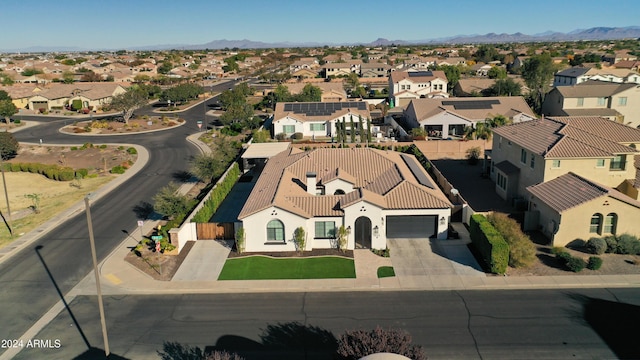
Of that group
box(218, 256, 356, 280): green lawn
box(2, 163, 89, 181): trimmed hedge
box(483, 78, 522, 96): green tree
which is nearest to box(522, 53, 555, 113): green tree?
box(483, 78, 522, 96): green tree

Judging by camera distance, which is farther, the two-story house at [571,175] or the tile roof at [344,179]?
the tile roof at [344,179]

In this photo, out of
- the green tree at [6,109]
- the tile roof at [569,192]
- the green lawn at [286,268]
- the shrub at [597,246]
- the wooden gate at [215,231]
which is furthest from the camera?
the green tree at [6,109]

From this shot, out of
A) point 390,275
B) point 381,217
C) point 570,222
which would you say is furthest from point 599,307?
point 381,217

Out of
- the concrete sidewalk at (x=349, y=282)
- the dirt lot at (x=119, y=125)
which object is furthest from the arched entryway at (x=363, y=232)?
the dirt lot at (x=119, y=125)

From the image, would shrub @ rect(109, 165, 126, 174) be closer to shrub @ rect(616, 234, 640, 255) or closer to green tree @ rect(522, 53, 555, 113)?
shrub @ rect(616, 234, 640, 255)

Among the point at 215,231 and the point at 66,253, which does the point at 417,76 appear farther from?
the point at 66,253

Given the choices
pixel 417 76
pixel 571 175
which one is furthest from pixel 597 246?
pixel 417 76

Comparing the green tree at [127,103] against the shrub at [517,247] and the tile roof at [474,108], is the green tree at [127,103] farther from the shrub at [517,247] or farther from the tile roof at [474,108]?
the shrub at [517,247]

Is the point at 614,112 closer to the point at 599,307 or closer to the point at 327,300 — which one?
the point at 599,307
